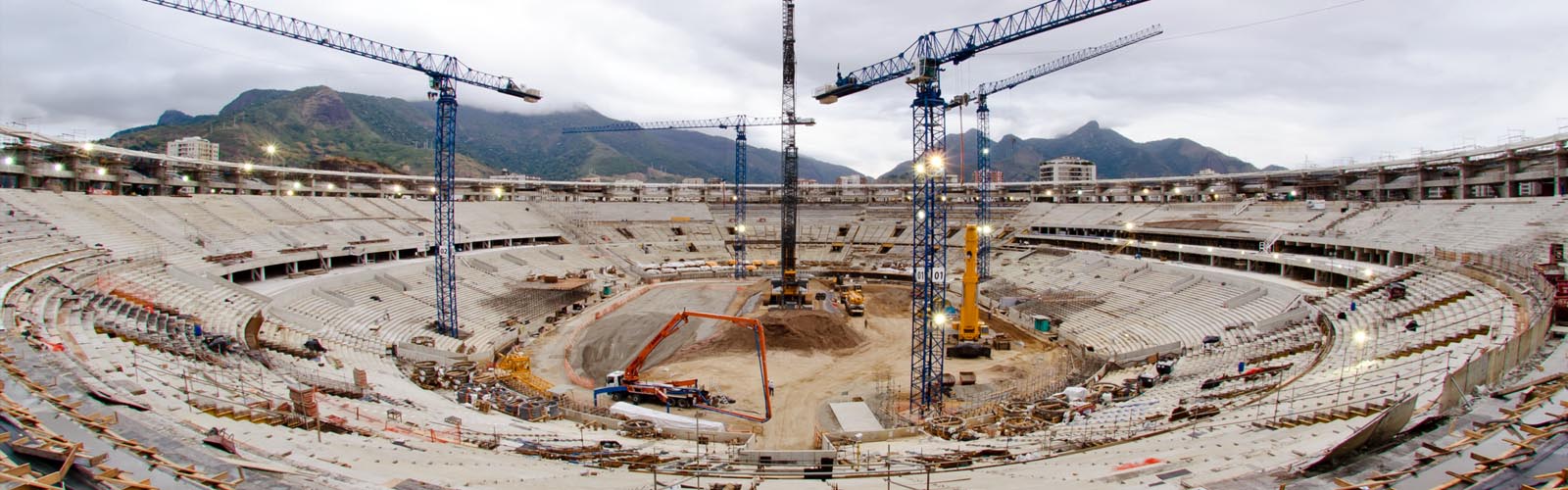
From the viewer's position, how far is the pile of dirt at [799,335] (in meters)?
31.5

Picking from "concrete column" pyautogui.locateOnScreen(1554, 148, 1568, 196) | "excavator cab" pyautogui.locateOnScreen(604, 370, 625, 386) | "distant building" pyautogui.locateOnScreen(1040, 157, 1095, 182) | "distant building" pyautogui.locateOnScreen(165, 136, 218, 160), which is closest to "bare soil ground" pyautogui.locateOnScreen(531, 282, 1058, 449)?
"excavator cab" pyautogui.locateOnScreen(604, 370, 625, 386)

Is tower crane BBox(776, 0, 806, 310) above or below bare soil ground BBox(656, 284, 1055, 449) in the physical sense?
above

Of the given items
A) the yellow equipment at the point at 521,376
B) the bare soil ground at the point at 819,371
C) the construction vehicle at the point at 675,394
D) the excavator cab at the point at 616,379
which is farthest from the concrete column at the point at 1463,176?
the yellow equipment at the point at 521,376

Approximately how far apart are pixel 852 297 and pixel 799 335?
37.2 ft

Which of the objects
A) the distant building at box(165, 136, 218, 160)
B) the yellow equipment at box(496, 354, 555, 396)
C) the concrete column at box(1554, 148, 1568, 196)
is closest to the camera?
the yellow equipment at box(496, 354, 555, 396)

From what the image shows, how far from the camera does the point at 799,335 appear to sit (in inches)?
1280

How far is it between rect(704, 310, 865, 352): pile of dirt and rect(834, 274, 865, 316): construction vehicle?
18.0 ft

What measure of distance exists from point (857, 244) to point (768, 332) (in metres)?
39.7

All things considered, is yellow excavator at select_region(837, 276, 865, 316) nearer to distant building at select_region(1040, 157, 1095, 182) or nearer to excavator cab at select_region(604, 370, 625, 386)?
excavator cab at select_region(604, 370, 625, 386)

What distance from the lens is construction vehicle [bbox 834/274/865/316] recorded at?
40772mm

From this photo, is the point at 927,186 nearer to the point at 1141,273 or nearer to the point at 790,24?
the point at 1141,273

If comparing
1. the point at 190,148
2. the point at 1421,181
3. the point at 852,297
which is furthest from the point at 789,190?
the point at 190,148

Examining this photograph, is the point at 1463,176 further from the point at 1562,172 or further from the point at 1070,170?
the point at 1070,170

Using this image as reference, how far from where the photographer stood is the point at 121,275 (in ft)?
75.7
